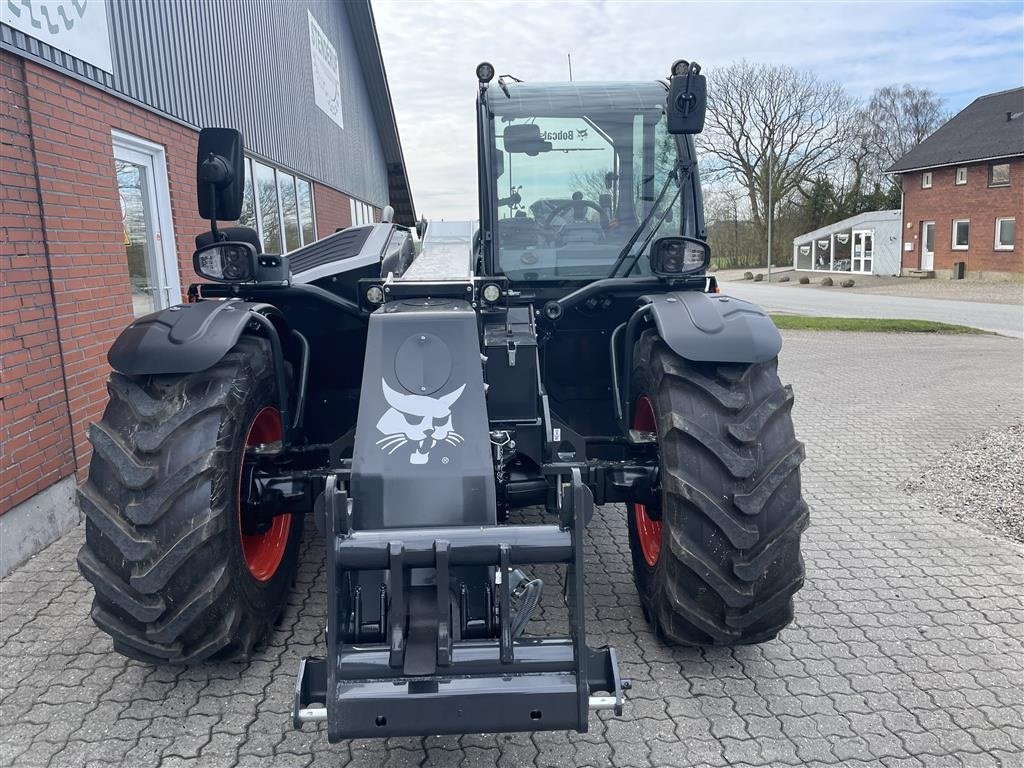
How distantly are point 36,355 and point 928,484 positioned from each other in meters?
6.26

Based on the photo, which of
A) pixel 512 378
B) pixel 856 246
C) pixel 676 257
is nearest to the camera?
pixel 512 378

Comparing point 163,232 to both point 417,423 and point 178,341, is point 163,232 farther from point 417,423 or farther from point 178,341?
point 417,423

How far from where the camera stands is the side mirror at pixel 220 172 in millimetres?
3502

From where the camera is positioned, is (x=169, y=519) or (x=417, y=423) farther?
(x=417, y=423)

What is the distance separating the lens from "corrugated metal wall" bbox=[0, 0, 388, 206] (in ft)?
22.7

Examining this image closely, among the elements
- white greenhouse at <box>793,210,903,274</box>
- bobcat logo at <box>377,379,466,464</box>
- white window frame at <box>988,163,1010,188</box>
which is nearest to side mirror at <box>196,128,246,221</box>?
bobcat logo at <box>377,379,466,464</box>

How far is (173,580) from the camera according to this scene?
2.83 meters

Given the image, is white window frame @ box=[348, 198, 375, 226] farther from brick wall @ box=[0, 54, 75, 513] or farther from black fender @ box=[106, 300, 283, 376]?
black fender @ box=[106, 300, 283, 376]

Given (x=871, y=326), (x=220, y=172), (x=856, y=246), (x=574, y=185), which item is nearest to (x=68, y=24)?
(x=220, y=172)

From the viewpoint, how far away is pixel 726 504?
2.98 metres

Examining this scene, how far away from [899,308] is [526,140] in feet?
71.5

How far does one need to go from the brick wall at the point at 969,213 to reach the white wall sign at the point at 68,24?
3419 cm

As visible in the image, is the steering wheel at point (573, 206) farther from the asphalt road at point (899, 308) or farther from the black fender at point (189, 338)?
the asphalt road at point (899, 308)

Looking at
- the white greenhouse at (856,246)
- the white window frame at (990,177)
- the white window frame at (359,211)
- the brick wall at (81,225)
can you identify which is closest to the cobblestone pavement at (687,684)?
the brick wall at (81,225)
